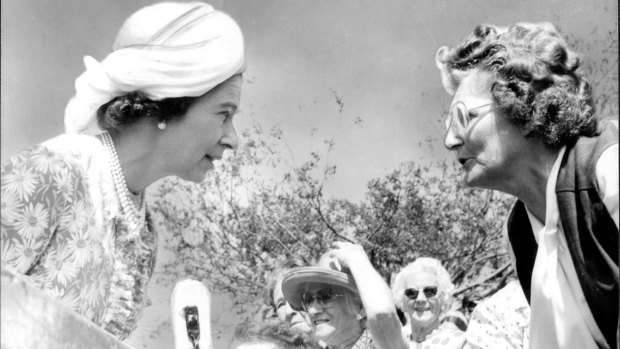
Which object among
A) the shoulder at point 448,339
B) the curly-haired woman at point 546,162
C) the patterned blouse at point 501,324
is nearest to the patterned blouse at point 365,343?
the shoulder at point 448,339

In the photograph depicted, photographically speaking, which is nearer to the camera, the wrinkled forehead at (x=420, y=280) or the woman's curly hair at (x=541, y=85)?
the woman's curly hair at (x=541, y=85)

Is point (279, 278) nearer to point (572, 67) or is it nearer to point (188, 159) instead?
point (188, 159)

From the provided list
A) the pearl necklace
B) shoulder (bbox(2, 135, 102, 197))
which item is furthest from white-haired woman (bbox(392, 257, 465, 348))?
shoulder (bbox(2, 135, 102, 197))

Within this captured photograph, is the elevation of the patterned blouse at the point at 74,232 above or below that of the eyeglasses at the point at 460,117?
below

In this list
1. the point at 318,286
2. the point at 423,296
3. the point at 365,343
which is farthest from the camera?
the point at 423,296

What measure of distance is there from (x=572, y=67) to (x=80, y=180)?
3.64 feet

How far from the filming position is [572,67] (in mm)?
2188

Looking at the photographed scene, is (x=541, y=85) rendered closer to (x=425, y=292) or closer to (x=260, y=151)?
(x=425, y=292)

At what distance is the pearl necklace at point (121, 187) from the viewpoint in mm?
2094

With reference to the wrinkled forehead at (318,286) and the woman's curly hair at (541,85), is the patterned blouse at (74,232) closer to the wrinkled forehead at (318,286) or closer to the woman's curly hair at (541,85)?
the wrinkled forehead at (318,286)

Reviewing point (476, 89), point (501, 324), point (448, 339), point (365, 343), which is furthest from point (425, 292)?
point (476, 89)

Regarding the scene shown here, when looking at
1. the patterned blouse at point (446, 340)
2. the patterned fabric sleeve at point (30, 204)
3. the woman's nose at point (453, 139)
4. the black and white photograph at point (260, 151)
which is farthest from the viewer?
the patterned blouse at point (446, 340)

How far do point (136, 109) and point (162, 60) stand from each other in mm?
122

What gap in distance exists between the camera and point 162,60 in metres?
2.14
